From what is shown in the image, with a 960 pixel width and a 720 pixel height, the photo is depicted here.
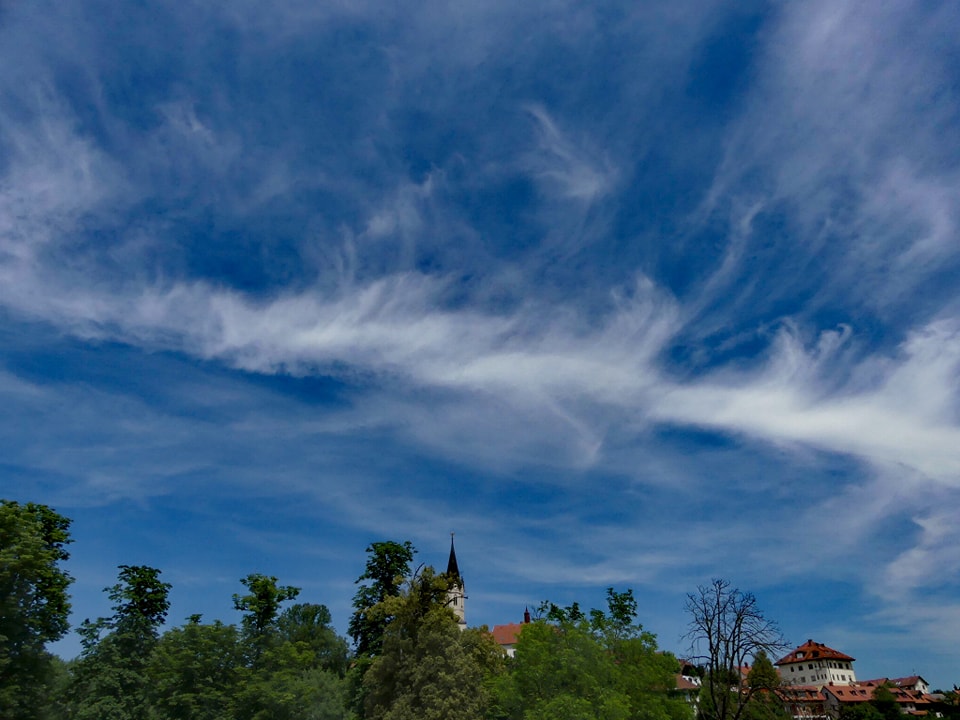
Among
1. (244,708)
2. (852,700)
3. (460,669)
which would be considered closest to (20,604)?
(244,708)

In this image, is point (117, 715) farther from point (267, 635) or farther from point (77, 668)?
point (267, 635)

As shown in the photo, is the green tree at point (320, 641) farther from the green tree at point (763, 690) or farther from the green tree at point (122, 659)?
the green tree at point (763, 690)

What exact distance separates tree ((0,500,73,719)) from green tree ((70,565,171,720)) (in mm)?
2757

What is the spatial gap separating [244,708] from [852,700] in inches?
4872

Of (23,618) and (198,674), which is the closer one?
(23,618)

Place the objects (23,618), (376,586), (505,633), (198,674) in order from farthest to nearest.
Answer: (505,633) → (376,586) → (198,674) → (23,618)

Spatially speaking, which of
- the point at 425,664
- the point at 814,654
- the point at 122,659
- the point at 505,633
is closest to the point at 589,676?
the point at 425,664

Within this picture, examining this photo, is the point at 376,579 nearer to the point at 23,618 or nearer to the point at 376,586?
the point at 376,586

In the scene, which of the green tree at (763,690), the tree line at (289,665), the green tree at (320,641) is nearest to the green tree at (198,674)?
the tree line at (289,665)

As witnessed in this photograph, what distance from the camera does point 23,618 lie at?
34.9 meters

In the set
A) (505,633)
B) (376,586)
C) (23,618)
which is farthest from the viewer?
(505,633)

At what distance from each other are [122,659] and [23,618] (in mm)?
6944

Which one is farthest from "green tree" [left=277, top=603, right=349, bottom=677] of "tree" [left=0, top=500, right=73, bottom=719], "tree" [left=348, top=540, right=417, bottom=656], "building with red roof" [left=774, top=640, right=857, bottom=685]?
"building with red roof" [left=774, top=640, right=857, bottom=685]

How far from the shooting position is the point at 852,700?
12088 cm
